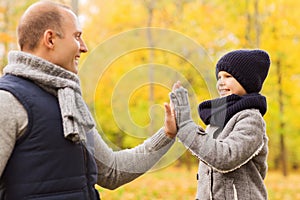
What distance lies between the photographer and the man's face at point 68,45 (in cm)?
221

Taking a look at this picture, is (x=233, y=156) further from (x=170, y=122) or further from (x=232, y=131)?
(x=170, y=122)

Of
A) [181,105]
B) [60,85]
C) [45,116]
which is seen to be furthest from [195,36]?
[45,116]

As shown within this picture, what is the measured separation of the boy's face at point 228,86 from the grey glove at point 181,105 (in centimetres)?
37

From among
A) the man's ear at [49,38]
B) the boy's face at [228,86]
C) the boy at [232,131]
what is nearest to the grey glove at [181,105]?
the boy at [232,131]

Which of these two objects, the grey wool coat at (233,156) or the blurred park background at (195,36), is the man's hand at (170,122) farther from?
the blurred park background at (195,36)

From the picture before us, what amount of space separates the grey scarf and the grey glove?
0.57m

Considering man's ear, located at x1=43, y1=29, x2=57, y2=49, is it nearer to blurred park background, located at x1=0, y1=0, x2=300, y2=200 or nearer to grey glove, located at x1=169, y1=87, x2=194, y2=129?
grey glove, located at x1=169, y1=87, x2=194, y2=129

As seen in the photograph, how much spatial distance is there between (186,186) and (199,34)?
8186 millimetres

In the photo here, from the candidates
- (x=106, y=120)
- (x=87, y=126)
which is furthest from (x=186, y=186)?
→ (x=87, y=126)

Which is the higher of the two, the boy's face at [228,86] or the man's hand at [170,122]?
the boy's face at [228,86]

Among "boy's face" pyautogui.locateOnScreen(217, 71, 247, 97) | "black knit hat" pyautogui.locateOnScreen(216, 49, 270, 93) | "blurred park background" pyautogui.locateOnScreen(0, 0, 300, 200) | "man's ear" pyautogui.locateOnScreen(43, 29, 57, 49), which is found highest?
"blurred park background" pyautogui.locateOnScreen(0, 0, 300, 200)

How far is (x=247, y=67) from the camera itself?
2822mm

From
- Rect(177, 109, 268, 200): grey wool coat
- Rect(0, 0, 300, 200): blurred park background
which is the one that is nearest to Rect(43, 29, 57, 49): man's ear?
Rect(177, 109, 268, 200): grey wool coat

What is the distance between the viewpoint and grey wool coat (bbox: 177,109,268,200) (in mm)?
2594
